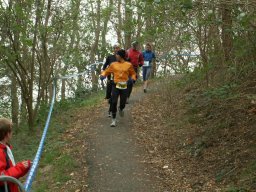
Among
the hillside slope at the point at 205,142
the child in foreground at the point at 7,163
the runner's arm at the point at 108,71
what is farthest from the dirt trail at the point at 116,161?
the child in foreground at the point at 7,163

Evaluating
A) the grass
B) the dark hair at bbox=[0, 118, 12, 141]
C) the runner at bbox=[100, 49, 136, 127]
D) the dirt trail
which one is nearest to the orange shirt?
the runner at bbox=[100, 49, 136, 127]

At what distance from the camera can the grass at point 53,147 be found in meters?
7.27

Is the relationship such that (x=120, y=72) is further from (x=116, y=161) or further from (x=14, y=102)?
(x=14, y=102)

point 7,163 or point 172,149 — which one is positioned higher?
point 7,163

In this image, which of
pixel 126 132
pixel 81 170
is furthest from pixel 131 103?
pixel 81 170

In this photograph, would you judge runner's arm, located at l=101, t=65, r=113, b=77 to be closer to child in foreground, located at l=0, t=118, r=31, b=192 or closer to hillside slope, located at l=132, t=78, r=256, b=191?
hillside slope, located at l=132, t=78, r=256, b=191

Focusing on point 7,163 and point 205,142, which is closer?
point 7,163

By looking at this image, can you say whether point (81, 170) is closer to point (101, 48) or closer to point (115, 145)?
point (115, 145)

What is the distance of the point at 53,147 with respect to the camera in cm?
888

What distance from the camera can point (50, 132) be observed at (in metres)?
10.2

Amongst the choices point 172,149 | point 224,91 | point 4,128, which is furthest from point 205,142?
point 4,128

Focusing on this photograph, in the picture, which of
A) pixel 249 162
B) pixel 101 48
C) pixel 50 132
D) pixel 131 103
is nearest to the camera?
pixel 249 162

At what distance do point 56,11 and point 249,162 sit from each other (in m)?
6.66

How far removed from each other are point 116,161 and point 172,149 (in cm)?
125
